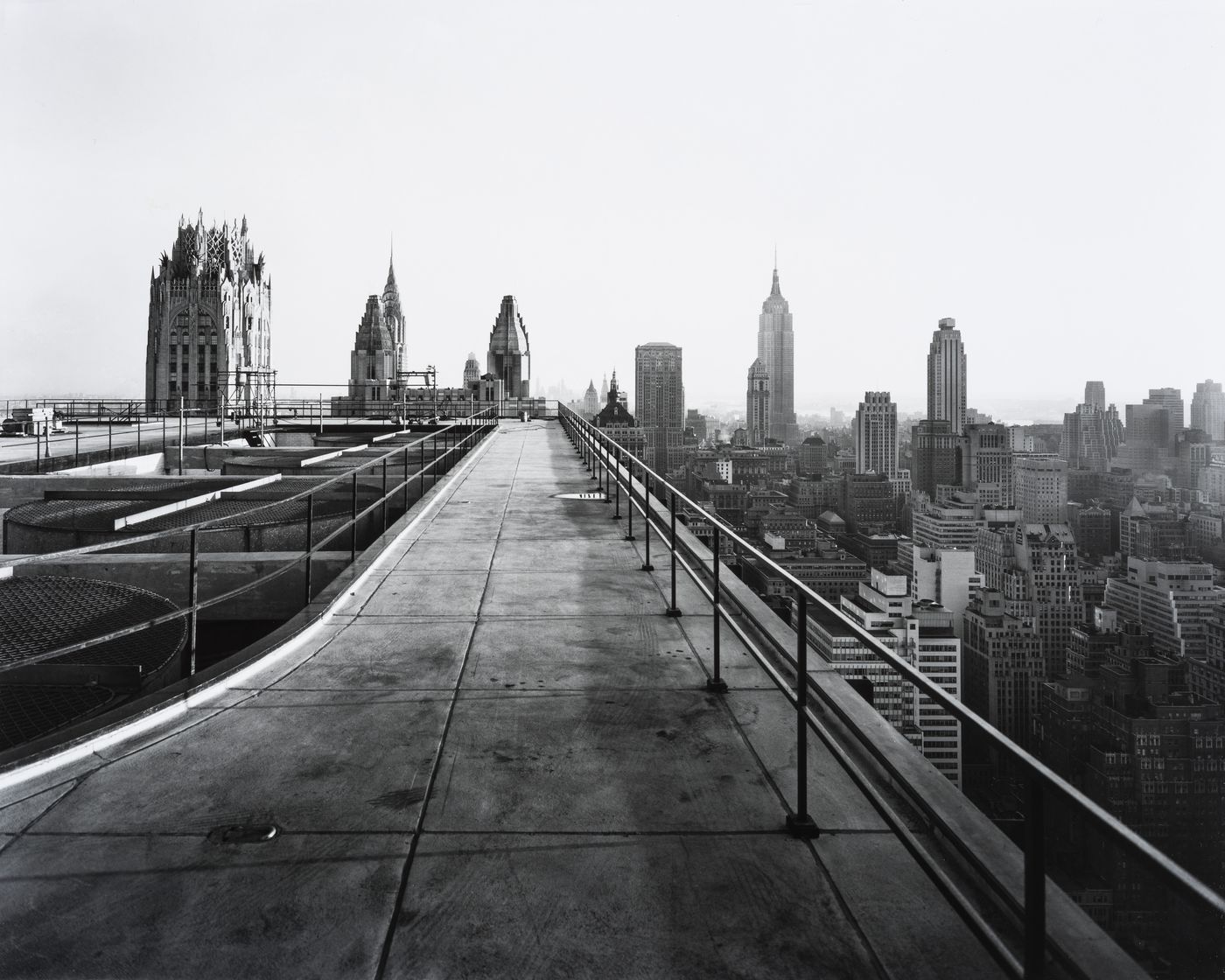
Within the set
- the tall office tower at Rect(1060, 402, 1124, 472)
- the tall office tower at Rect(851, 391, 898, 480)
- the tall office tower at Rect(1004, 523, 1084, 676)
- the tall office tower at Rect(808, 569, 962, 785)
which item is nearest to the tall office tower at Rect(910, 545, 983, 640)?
the tall office tower at Rect(1004, 523, 1084, 676)

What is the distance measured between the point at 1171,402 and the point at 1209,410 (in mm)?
8499

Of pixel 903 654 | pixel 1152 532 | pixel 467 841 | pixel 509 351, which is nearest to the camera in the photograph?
pixel 467 841

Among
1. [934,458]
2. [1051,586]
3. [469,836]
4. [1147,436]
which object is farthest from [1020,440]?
[469,836]

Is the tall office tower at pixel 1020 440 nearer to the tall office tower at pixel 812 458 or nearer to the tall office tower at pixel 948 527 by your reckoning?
the tall office tower at pixel 812 458

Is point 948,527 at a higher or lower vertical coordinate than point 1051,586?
higher

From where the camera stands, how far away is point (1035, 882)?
1.89 meters

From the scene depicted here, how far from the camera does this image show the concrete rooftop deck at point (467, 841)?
2.66 m

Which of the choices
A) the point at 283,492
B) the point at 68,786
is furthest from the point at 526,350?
the point at 68,786

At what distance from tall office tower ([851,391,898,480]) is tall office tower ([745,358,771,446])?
39182mm

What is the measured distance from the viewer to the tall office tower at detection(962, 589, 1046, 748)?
11930 millimetres

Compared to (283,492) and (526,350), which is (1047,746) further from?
(526,350)

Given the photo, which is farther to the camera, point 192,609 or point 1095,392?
point 1095,392

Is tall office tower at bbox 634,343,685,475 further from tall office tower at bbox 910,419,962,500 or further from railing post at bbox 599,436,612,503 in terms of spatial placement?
railing post at bbox 599,436,612,503

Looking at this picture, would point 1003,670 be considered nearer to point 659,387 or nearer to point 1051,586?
point 1051,586
